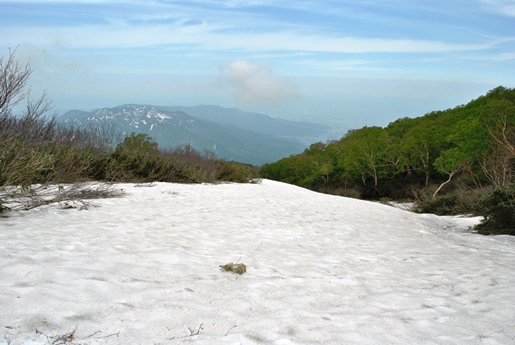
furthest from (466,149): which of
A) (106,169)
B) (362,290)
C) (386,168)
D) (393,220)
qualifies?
(362,290)

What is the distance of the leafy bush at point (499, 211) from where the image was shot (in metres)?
9.09

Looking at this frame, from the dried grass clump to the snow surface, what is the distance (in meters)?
0.12

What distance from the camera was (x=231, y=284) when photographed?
4.14 meters

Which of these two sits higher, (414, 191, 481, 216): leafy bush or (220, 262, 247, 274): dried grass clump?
(220, 262, 247, 274): dried grass clump

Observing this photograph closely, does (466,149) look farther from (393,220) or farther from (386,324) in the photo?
(386,324)

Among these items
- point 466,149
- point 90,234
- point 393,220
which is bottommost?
point 393,220

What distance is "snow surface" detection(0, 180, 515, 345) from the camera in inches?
114

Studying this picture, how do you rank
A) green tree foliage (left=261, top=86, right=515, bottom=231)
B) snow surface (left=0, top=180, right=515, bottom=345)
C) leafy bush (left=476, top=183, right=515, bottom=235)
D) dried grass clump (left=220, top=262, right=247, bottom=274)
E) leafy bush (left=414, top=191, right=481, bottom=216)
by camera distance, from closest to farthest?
snow surface (left=0, top=180, right=515, bottom=345), dried grass clump (left=220, top=262, right=247, bottom=274), leafy bush (left=476, top=183, right=515, bottom=235), leafy bush (left=414, top=191, right=481, bottom=216), green tree foliage (left=261, top=86, right=515, bottom=231)

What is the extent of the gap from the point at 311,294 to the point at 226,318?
125 centimetres

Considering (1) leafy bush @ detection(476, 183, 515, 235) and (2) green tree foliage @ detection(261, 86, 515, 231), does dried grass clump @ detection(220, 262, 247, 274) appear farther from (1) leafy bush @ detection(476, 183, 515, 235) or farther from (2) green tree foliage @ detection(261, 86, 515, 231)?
(2) green tree foliage @ detection(261, 86, 515, 231)

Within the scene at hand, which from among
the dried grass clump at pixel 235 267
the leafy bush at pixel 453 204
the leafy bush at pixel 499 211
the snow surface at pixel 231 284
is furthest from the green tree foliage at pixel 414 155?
the dried grass clump at pixel 235 267

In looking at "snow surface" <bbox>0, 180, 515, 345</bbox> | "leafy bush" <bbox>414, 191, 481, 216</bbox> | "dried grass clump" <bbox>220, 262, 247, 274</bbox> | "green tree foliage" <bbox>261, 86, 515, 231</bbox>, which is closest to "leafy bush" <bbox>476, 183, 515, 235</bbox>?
"snow surface" <bbox>0, 180, 515, 345</bbox>

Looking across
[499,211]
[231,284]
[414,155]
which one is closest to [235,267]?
[231,284]

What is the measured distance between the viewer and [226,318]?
3.18m
